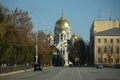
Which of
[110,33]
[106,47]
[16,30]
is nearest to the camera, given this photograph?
[16,30]

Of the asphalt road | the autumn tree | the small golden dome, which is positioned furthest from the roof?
the asphalt road

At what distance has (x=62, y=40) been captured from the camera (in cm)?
18900

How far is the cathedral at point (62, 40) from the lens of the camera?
578 feet

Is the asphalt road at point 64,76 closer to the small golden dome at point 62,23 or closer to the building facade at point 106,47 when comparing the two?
the building facade at point 106,47

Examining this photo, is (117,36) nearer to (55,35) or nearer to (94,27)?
(94,27)

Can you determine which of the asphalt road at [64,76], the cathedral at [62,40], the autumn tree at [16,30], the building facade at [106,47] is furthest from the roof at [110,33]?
the asphalt road at [64,76]

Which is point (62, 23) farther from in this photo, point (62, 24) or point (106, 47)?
point (106, 47)

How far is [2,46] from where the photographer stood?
5762cm

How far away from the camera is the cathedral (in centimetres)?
17612

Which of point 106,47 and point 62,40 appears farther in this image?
point 62,40

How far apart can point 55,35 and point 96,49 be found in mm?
37328

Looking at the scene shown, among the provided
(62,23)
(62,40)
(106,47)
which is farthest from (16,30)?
(62,40)

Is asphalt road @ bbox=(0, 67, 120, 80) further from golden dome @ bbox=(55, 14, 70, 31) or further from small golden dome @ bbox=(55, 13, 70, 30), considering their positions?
golden dome @ bbox=(55, 14, 70, 31)

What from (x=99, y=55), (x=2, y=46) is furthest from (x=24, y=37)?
(x=99, y=55)
